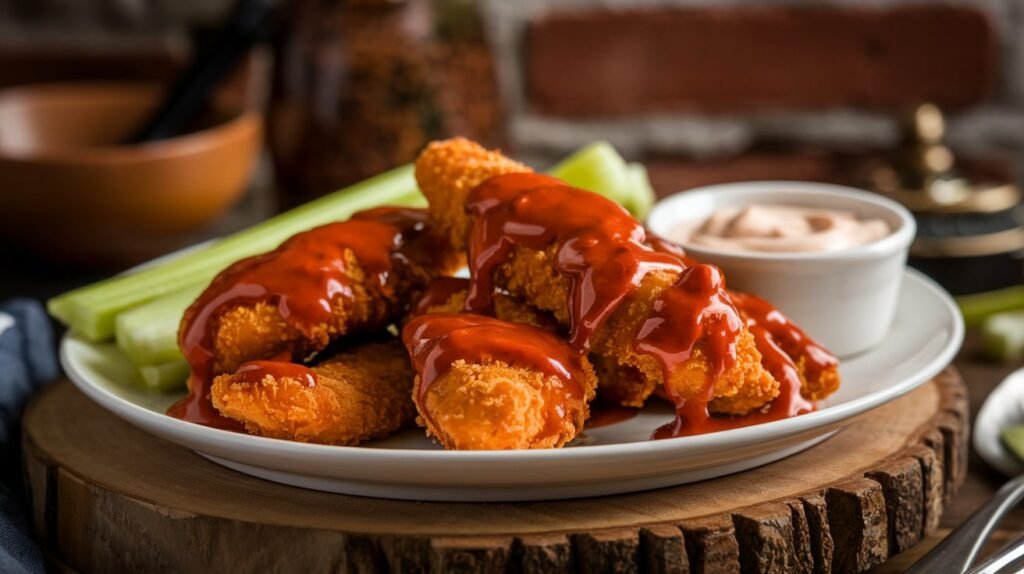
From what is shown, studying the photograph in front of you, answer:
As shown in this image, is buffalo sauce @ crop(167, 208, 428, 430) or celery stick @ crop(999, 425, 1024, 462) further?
celery stick @ crop(999, 425, 1024, 462)

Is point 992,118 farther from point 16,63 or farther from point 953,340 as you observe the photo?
point 16,63

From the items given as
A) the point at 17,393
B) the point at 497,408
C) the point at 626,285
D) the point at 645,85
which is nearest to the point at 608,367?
the point at 626,285

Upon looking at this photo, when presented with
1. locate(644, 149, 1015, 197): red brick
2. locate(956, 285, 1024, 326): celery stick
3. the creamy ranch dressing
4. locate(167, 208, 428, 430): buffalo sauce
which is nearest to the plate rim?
locate(167, 208, 428, 430): buffalo sauce

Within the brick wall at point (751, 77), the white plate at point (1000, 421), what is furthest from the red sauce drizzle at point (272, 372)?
the brick wall at point (751, 77)

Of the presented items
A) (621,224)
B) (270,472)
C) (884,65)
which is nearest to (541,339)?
(621,224)

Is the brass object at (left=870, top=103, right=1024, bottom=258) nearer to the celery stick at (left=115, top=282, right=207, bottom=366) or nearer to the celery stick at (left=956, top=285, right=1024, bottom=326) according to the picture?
the celery stick at (left=956, top=285, right=1024, bottom=326)

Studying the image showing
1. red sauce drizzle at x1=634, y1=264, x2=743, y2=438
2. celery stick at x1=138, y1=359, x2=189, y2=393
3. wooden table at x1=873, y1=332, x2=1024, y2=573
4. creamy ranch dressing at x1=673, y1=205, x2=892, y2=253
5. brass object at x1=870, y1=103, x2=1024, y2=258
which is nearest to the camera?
red sauce drizzle at x1=634, y1=264, x2=743, y2=438
